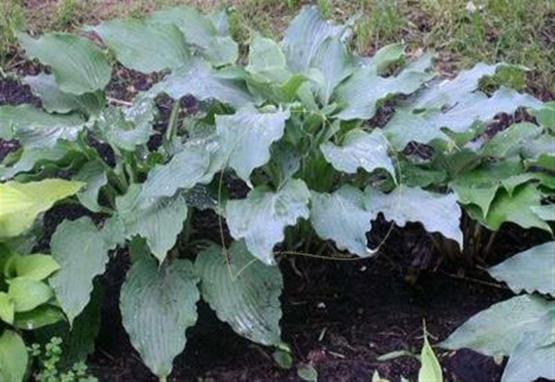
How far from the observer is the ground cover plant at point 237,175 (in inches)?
139

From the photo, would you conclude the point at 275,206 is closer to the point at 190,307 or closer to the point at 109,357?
the point at 190,307

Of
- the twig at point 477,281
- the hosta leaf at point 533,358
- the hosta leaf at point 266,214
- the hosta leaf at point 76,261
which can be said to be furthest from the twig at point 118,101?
the hosta leaf at point 533,358

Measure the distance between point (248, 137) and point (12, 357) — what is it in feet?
3.37

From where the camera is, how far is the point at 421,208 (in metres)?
3.53

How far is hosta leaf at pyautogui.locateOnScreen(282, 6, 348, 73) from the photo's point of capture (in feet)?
13.3

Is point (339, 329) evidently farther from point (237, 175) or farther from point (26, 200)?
point (26, 200)

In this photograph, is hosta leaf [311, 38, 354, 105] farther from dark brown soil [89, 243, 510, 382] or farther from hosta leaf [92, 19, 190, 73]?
dark brown soil [89, 243, 510, 382]

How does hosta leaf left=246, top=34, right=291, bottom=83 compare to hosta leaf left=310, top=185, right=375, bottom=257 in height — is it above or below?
above

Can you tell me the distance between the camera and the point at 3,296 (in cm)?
353

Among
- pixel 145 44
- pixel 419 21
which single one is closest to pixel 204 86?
pixel 145 44

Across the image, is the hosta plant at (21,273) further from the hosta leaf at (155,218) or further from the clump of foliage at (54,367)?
the hosta leaf at (155,218)

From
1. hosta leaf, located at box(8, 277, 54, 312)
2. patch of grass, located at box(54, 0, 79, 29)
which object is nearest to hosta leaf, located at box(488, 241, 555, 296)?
hosta leaf, located at box(8, 277, 54, 312)

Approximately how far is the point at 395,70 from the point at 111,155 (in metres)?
1.30

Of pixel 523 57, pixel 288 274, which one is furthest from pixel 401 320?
pixel 523 57
